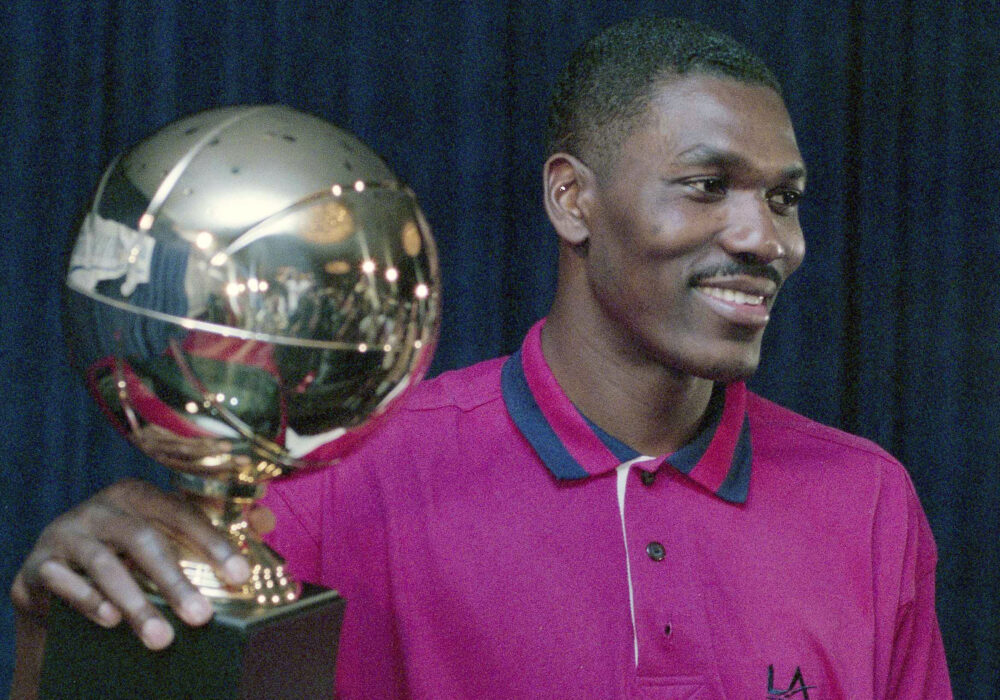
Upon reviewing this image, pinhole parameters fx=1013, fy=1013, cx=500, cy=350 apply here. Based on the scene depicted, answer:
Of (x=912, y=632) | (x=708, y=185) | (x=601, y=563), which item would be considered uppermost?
(x=708, y=185)

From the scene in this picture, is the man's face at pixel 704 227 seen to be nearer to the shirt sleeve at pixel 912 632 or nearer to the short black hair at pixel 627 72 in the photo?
the short black hair at pixel 627 72

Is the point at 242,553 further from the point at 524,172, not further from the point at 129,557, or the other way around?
the point at 524,172

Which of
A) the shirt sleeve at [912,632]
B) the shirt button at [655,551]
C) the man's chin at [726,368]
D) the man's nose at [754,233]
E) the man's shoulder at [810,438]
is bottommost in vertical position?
the shirt sleeve at [912,632]

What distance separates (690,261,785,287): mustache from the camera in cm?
101

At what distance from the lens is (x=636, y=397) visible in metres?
1.08

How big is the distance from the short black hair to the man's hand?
66 cm

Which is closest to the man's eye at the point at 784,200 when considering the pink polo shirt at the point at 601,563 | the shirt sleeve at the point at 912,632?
the pink polo shirt at the point at 601,563

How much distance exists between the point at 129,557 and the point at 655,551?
519 millimetres

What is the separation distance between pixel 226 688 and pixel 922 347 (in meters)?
1.51

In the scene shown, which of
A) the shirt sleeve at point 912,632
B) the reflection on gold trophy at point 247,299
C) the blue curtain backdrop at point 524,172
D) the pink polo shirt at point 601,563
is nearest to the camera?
the reflection on gold trophy at point 247,299

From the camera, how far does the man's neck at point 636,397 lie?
1079 mm

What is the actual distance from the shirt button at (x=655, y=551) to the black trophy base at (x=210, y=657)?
0.41 m

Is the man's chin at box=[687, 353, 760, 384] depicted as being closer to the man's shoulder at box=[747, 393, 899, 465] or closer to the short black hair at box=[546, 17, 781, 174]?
the man's shoulder at box=[747, 393, 899, 465]

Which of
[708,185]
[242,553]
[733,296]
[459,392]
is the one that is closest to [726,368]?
[733,296]
